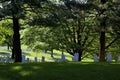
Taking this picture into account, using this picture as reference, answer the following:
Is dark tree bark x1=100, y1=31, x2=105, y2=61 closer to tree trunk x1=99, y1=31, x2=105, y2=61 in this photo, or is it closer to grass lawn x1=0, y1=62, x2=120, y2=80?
tree trunk x1=99, y1=31, x2=105, y2=61

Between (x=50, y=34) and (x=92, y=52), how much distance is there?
266 inches

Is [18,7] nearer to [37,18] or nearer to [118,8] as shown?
[37,18]

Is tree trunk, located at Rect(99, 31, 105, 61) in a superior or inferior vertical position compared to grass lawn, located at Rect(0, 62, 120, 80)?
superior

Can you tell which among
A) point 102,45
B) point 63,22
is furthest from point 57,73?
point 63,22

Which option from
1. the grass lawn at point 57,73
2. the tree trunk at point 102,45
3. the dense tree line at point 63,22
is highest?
the dense tree line at point 63,22

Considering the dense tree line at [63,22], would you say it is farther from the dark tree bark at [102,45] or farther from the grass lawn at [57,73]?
the grass lawn at [57,73]

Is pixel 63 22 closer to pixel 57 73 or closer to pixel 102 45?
pixel 102 45

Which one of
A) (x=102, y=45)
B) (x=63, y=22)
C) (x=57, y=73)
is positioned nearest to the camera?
(x=57, y=73)

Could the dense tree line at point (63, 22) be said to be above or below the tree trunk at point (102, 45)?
above

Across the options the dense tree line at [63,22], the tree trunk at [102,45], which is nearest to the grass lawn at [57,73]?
the dense tree line at [63,22]

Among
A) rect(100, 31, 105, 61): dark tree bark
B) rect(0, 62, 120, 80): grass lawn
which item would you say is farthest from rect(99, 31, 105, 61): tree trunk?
rect(0, 62, 120, 80): grass lawn

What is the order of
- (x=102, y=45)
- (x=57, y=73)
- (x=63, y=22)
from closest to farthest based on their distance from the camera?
(x=57, y=73), (x=102, y=45), (x=63, y=22)

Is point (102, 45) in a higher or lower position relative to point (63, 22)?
lower

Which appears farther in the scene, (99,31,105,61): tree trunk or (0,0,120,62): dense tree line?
(99,31,105,61): tree trunk
